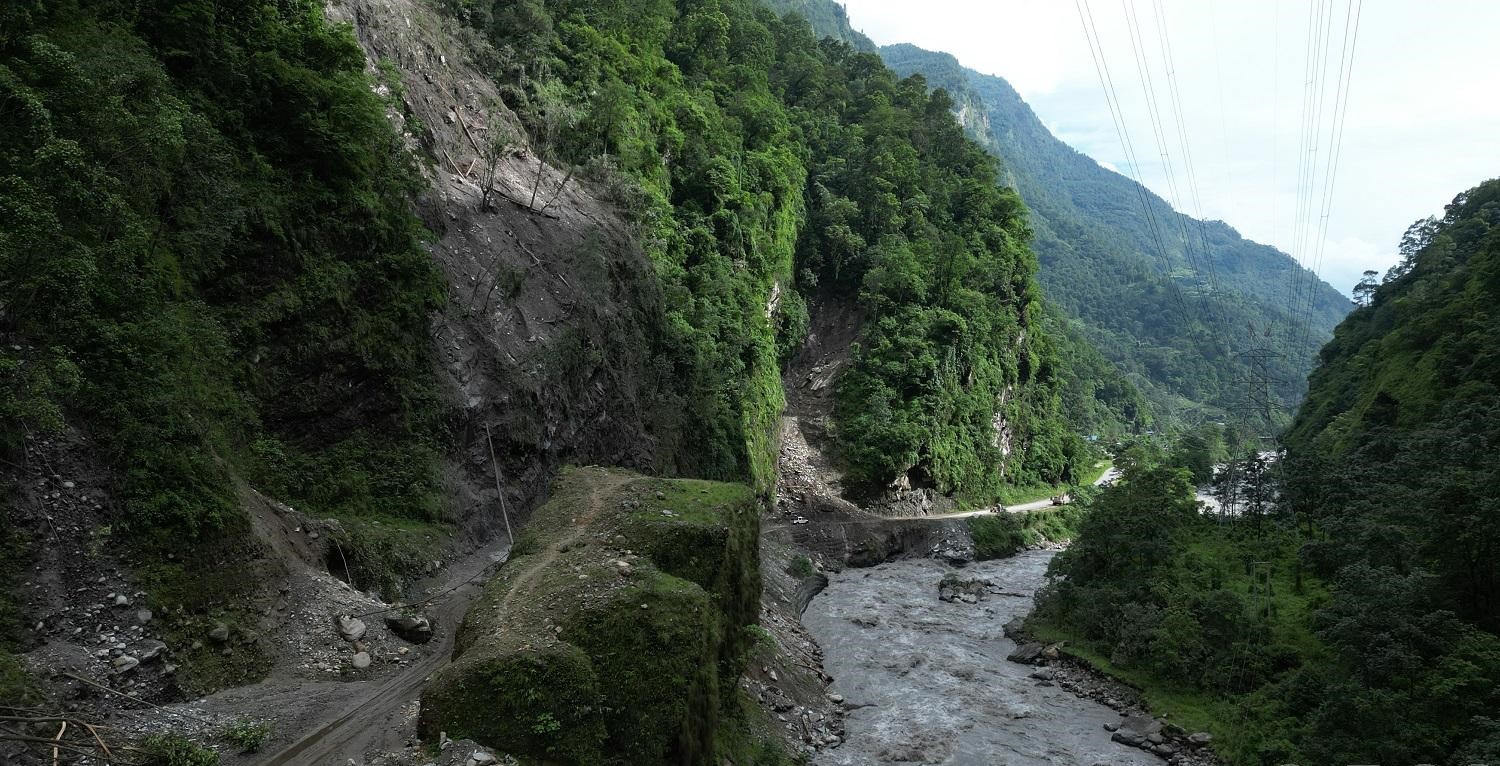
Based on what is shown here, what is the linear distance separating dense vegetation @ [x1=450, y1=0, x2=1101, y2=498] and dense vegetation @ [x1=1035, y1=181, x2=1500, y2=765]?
22.0 metres

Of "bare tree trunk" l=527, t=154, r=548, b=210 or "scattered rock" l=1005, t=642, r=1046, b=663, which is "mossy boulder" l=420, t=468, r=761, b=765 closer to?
"scattered rock" l=1005, t=642, r=1046, b=663

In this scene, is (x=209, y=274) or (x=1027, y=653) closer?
(x=209, y=274)

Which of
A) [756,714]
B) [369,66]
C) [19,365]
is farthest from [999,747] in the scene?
[369,66]

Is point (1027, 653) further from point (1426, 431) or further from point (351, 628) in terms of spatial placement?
point (351, 628)

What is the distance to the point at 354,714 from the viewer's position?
1268 centimetres

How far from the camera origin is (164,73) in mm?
18172

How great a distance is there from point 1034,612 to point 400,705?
30864 mm

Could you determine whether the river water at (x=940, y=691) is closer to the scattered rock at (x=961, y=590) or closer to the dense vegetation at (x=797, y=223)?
the scattered rock at (x=961, y=590)

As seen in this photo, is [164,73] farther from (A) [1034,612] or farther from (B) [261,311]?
(A) [1034,612]

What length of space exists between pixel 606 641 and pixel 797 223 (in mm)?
63015

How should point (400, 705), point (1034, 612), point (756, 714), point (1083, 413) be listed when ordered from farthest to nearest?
point (1083, 413) < point (1034, 612) < point (756, 714) < point (400, 705)

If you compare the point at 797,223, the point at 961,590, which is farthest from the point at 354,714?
the point at 797,223

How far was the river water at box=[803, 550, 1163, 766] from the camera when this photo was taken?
22406mm

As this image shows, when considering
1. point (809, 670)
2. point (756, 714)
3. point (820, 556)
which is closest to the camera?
point (756, 714)
